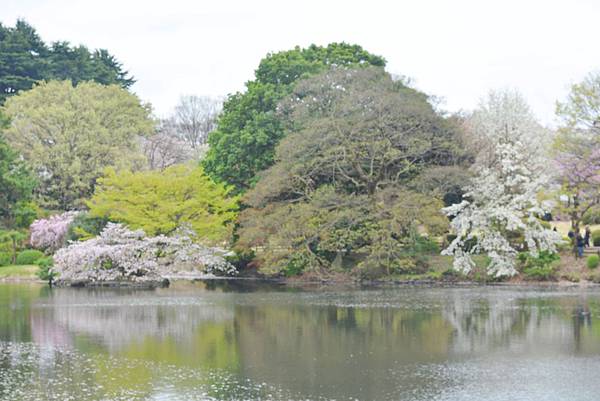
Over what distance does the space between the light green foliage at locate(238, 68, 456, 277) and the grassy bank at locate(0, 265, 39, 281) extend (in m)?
12.7

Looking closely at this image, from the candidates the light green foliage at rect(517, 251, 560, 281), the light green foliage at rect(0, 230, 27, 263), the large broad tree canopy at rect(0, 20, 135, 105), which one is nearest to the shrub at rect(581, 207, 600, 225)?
the light green foliage at rect(517, 251, 560, 281)

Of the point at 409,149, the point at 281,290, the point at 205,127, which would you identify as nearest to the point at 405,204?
the point at 409,149

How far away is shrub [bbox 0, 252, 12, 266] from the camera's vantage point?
178 feet

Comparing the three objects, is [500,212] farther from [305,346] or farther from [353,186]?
[305,346]

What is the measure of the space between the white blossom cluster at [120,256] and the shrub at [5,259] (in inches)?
311

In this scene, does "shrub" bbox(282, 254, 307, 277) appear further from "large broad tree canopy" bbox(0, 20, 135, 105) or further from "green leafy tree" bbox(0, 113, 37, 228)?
"large broad tree canopy" bbox(0, 20, 135, 105)

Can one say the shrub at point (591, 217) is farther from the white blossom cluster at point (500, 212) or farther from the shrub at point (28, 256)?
the shrub at point (28, 256)

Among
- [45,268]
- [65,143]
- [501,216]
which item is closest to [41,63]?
[65,143]

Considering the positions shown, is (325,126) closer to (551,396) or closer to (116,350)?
(116,350)

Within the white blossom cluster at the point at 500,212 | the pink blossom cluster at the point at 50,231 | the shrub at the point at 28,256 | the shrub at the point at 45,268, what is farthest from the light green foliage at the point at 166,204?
the white blossom cluster at the point at 500,212

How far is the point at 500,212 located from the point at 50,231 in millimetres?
26480

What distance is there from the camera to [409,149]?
1834 inches

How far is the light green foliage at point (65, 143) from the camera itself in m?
60.4

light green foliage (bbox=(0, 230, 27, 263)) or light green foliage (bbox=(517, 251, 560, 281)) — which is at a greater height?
light green foliage (bbox=(0, 230, 27, 263))
